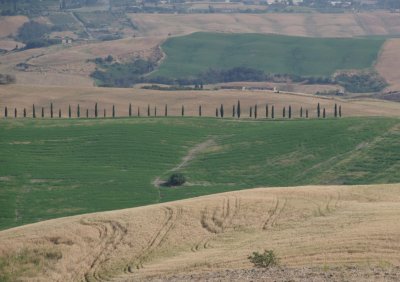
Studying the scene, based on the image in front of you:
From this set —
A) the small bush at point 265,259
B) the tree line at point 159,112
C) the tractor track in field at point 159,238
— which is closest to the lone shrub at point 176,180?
the tractor track in field at point 159,238

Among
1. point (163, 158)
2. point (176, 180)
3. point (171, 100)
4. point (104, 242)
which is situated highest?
point (104, 242)

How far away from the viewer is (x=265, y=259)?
43.4m

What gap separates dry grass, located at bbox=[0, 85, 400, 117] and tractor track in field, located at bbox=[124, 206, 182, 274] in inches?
3139

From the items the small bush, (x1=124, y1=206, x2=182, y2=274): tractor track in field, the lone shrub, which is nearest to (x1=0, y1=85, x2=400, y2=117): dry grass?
the lone shrub

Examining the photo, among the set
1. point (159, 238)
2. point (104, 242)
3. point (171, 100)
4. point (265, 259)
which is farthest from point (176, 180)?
point (171, 100)

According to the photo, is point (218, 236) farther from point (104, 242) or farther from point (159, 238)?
point (104, 242)

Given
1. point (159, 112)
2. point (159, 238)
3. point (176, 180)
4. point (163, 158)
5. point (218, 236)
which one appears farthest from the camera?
point (159, 112)

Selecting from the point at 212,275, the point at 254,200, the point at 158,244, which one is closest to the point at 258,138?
the point at 254,200

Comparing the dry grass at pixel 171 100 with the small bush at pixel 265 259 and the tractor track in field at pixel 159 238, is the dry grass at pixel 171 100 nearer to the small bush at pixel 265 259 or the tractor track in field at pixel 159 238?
the tractor track in field at pixel 159 238

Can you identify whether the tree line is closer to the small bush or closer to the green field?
the green field

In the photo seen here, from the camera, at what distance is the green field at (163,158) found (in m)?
86.9

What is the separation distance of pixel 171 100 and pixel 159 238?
96.3 m

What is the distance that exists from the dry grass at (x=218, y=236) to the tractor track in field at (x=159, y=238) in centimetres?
4

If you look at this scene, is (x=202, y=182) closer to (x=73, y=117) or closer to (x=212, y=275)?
(x=73, y=117)
